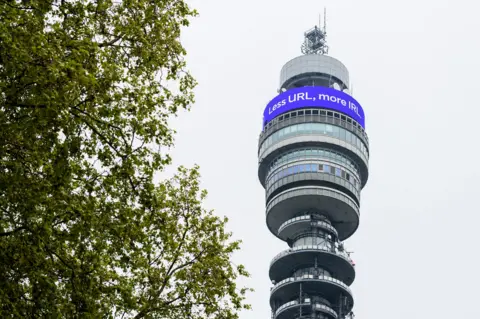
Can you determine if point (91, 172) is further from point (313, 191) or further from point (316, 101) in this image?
point (316, 101)

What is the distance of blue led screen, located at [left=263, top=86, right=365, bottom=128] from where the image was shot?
16100cm

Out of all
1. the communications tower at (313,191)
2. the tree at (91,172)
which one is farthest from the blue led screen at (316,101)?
the tree at (91,172)

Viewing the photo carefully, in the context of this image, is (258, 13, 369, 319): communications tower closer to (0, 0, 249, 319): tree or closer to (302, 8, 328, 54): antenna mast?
(302, 8, 328, 54): antenna mast

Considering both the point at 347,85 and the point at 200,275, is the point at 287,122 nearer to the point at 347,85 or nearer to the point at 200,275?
the point at 347,85

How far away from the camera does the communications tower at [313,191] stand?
15050 cm

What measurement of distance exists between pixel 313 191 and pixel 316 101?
58.8ft

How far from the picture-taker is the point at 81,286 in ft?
76.9

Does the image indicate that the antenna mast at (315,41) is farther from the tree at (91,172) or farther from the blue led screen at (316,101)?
the tree at (91,172)

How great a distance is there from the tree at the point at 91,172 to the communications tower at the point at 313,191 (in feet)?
397

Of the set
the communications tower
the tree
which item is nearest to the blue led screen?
the communications tower

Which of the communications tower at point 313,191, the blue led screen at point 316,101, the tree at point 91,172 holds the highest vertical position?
the blue led screen at point 316,101

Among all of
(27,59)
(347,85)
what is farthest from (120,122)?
(347,85)

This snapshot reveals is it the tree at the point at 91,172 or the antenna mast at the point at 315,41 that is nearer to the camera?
the tree at the point at 91,172

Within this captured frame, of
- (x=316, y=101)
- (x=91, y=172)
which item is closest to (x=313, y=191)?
(x=316, y=101)
